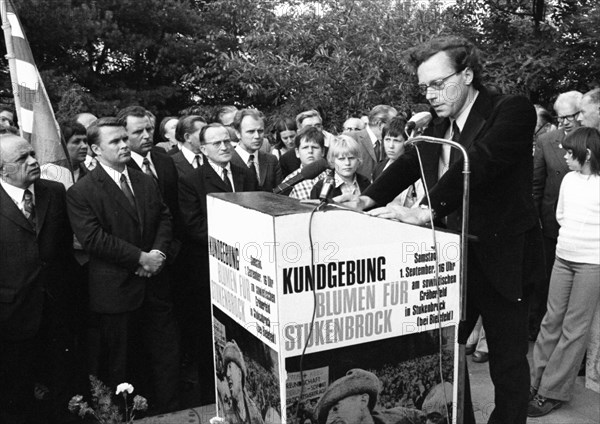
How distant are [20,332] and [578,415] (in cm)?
360

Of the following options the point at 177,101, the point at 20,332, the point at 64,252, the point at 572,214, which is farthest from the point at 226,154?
the point at 177,101

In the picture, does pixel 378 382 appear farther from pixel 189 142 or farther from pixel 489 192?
pixel 189 142

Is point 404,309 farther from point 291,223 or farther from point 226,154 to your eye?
point 226,154

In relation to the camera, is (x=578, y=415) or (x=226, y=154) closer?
(x=578, y=415)

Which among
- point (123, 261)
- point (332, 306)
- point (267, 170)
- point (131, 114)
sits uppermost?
point (131, 114)

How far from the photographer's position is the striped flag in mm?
5070

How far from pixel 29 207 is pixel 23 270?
0.42 m

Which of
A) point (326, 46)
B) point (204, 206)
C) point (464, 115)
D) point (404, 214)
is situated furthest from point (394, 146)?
point (326, 46)

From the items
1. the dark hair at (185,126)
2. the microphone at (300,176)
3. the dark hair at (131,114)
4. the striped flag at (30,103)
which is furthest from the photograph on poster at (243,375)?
the dark hair at (185,126)

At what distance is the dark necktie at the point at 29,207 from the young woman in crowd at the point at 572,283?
345cm

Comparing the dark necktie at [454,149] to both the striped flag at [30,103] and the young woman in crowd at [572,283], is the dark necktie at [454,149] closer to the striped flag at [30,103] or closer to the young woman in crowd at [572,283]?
the young woman in crowd at [572,283]

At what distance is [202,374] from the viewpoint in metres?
5.00

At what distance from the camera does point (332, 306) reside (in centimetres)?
258

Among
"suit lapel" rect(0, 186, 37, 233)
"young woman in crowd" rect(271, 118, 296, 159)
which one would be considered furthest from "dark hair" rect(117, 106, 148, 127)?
"young woman in crowd" rect(271, 118, 296, 159)
